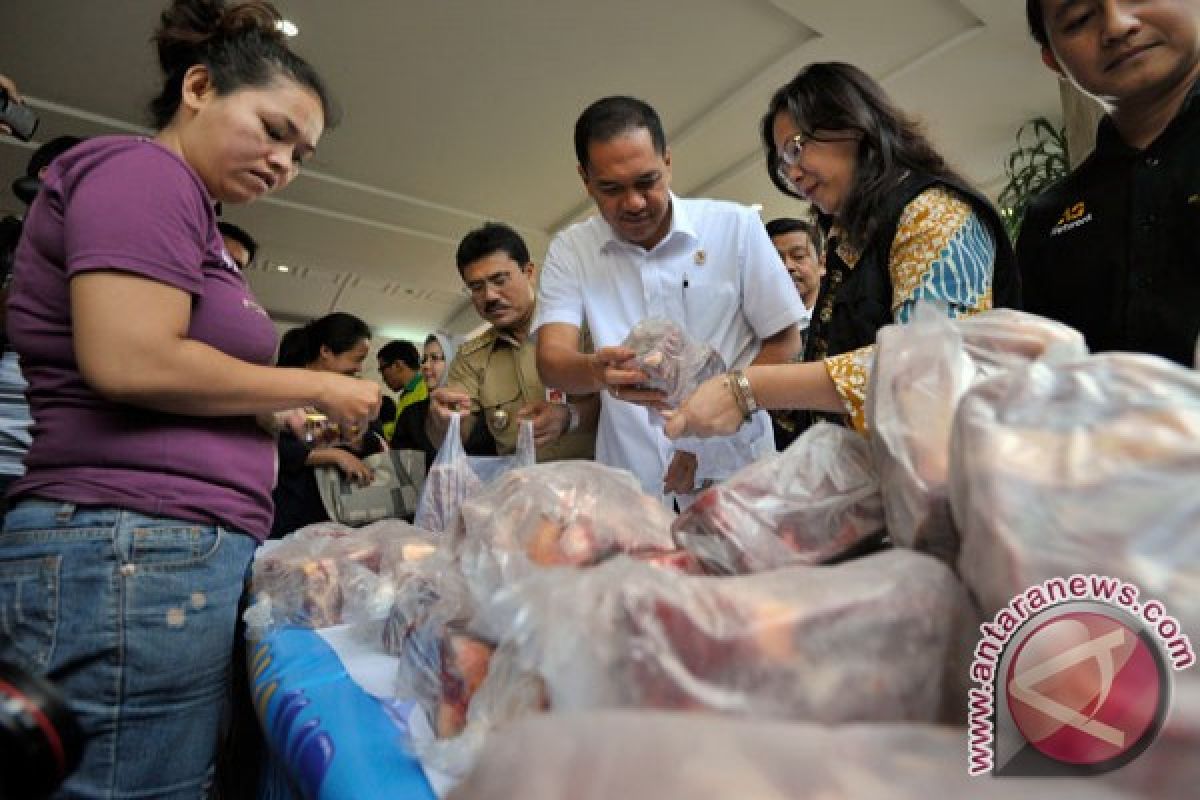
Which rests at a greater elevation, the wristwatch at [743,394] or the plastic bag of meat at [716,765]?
the wristwatch at [743,394]

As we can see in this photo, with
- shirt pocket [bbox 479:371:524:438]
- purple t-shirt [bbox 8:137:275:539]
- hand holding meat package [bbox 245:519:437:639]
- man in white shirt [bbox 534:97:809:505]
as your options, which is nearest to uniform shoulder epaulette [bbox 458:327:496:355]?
shirt pocket [bbox 479:371:524:438]

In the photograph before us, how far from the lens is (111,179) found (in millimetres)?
791

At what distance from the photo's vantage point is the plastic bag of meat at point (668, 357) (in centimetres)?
123

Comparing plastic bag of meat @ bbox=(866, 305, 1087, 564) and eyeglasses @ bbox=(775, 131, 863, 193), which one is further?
eyeglasses @ bbox=(775, 131, 863, 193)

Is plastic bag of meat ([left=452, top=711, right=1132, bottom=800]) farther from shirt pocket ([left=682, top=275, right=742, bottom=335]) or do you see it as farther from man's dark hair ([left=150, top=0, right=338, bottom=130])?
shirt pocket ([left=682, top=275, right=742, bottom=335])

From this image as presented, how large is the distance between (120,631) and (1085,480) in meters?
0.90

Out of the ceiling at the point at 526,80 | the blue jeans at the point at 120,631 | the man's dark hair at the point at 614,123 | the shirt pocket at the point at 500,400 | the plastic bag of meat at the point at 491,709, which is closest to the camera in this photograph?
the plastic bag of meat at the point at 491,709

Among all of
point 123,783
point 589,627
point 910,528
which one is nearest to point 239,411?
point 123,783

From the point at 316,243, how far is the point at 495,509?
6533 mm

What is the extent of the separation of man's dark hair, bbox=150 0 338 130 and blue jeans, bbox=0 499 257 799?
0.59 metres

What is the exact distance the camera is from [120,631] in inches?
30.1

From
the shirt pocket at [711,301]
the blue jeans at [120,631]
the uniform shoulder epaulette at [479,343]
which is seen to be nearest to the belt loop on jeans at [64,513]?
the blue jeans at [120,631]

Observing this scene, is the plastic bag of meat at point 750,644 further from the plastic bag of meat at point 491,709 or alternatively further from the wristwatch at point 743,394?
the wristwatch at point 743,394

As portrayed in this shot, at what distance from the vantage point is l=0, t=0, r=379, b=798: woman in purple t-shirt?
0.76m
